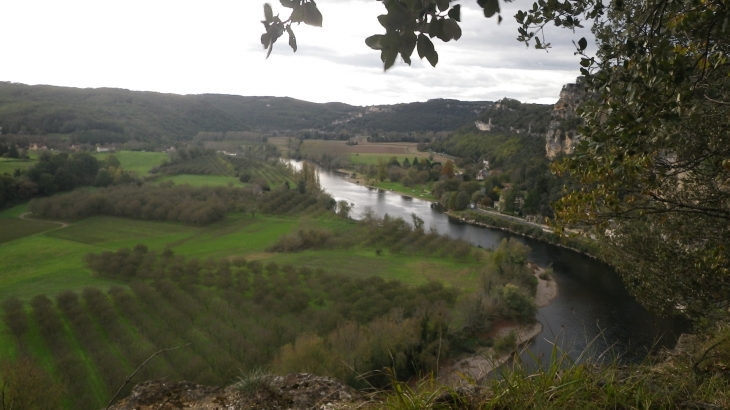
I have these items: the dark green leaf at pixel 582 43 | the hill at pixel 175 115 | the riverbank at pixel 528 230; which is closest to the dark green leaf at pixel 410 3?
the dark green leaf at pixel 582 43

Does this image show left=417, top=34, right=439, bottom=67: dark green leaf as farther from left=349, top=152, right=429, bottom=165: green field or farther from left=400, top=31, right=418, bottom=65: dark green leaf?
left=349, top=152, right=429, bottom=165: green field

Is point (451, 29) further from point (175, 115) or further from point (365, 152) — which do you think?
point (175, 115)

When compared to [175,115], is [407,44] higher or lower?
higher

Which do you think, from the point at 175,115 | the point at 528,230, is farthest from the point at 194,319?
the point at 175,115

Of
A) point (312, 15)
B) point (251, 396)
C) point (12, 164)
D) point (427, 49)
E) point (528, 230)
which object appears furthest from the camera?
point (12, 164)

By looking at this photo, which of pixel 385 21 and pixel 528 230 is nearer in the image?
pixel 385 21

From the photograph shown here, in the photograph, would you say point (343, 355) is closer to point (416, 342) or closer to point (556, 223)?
point (416, 342)

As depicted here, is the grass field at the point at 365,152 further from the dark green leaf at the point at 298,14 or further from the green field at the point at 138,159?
the dark green leaf at the point at 298,14
